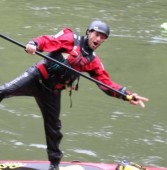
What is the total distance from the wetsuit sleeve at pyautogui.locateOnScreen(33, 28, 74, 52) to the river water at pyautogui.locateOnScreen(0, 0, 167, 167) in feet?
7.83

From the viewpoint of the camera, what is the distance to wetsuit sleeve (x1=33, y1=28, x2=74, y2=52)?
15.1 ft

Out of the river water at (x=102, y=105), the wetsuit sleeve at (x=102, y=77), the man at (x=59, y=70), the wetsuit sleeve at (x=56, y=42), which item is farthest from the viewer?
the river water at (x=102, y=105)

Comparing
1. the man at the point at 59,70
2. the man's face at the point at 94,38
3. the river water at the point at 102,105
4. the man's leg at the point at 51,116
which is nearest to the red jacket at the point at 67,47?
the man at the point at 59,70

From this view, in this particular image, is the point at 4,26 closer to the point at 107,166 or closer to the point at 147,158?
the point at 147,158

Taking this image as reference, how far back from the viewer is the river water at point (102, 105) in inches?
273

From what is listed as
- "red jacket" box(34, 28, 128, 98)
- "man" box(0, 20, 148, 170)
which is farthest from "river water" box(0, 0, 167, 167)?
"red jacket" box(34, 28, 128, 98)

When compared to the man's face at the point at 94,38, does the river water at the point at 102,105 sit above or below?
below

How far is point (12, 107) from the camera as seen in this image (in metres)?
8.24

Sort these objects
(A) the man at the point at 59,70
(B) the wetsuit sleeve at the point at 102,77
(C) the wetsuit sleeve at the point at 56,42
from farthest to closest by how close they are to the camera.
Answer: (B) the wetsuit sleeve at the point at 102,77, (A) the man at the point at 59,70, (C) the wetsuit sleeve at the point at 56,42

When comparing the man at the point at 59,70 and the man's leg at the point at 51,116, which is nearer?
the man at the point at 59,70

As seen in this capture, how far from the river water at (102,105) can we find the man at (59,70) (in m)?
1.94

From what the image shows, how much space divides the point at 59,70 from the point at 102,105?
384 centimetres

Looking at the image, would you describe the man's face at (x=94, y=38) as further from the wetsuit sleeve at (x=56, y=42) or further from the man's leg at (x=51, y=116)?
the man's leg at (x=51, y=116)

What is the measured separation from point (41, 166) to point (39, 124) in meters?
2.17
